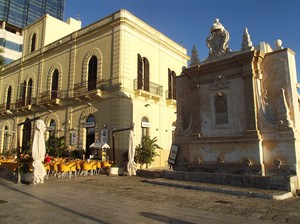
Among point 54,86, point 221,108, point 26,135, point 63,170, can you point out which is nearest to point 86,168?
point 63,170

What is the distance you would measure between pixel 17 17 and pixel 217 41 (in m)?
71.7

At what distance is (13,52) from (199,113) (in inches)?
1781

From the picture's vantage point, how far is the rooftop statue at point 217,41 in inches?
472

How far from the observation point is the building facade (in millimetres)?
18812

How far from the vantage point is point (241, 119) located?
11.0m

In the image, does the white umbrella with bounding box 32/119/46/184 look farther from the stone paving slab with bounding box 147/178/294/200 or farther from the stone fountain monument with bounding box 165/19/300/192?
the stone paving slab with bounding box 147/178/294/200

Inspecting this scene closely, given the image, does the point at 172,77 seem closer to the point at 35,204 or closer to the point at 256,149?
the point at 256,149

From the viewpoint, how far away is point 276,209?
6688 millimetres

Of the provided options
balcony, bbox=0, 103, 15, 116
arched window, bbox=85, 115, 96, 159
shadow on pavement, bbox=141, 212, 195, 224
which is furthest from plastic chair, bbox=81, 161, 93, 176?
balcony, bbox=0, 103, 15, 116

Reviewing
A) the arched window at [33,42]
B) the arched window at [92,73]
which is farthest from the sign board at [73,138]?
the arched window at [33,42]

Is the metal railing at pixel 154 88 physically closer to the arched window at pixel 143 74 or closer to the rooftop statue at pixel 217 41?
the arched window at pixel 143 74

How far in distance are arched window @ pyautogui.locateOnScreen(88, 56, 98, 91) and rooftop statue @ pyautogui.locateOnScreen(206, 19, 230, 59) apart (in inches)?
407

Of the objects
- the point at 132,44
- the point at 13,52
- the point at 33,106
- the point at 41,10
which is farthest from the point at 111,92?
the point at 41,10

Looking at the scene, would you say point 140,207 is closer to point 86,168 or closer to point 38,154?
point 38,154
